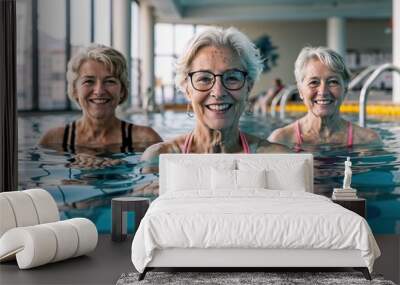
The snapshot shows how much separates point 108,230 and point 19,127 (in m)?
1.33

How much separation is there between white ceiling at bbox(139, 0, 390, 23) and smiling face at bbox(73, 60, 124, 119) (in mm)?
771

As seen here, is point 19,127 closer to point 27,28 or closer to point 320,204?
point 27,28

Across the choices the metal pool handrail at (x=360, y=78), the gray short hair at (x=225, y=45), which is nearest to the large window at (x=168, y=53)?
the gray short hair at (x=225, y=45)

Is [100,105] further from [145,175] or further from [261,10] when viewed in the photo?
[261,10]

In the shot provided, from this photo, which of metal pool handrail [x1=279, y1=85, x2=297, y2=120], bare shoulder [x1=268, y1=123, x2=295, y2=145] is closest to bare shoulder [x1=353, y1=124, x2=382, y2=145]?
bare shoulder [x1=268, y1=123, x2=295, y2=145]

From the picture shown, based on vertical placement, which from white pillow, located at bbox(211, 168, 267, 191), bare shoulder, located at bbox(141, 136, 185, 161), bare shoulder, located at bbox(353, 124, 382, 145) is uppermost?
bare shoulder, located at bbox(353, 124, 382, 145)

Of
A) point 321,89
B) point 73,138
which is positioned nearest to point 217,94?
point 321,89

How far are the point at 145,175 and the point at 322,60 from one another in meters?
2.01

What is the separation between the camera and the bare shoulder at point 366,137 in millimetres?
7066

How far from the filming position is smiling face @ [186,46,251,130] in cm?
686

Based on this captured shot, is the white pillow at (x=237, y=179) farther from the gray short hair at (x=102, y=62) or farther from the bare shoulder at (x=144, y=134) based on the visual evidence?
the gray short hair at (x=102, y=62)

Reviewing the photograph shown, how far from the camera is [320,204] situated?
5.32 metres

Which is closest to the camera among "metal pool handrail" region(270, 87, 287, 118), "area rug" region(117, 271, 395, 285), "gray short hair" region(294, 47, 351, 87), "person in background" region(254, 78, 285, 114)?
"area rug" region(117, 271, 395, 285)

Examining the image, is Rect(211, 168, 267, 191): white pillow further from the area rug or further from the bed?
the area rug
